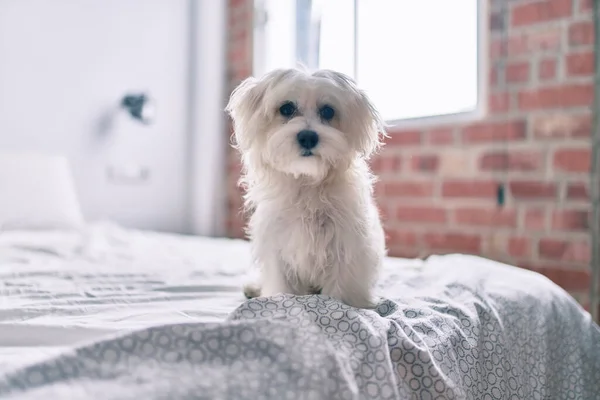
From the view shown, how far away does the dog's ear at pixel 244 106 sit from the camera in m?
1.33

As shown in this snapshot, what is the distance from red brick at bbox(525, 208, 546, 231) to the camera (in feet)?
6.77

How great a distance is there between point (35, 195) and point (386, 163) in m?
1.50

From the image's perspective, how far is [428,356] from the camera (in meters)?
0.90

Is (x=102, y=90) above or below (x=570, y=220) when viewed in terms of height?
above

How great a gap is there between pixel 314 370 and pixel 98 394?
0.85 feet

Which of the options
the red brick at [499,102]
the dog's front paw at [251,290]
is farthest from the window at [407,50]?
the dog's front paw at [251,290]

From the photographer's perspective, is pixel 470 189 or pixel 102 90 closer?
pixel 470 189

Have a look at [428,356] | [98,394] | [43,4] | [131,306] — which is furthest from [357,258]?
[43,4]

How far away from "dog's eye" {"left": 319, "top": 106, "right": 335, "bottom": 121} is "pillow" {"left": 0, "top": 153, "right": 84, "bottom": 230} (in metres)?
1.46

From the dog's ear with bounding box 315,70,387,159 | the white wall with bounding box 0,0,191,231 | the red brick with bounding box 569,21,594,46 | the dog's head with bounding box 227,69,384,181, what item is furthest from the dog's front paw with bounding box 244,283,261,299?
the white wall with bounding box 0,0,191,231

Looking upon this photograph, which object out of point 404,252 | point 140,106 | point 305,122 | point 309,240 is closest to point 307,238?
point 309,240

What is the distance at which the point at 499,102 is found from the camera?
219cm

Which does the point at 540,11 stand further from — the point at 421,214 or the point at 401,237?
the point at 401,237

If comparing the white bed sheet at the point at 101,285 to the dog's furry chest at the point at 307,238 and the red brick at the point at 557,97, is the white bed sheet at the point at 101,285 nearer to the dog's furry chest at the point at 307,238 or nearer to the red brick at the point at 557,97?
the dog's furry chest at the point at 307,238
